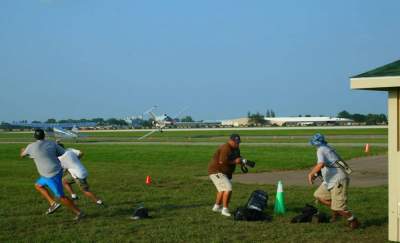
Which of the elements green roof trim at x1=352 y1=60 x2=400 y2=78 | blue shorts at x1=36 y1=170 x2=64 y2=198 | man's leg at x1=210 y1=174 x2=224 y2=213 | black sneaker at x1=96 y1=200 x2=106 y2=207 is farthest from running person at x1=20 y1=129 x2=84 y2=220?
green roof trim at x1=352 y1=60 x2=400 y2=78

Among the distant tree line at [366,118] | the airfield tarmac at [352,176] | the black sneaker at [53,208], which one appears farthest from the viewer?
the distant tree line at [366,118]

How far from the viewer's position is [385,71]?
31.0 feet

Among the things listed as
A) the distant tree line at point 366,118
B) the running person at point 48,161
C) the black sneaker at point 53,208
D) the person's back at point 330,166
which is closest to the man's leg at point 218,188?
the person's back at point 330,166

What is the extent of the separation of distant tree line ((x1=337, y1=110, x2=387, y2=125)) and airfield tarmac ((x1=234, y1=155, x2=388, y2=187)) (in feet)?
402

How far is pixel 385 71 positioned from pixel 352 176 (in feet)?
41.6

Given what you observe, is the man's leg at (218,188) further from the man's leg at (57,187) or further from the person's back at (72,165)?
the person's back at (72,165)

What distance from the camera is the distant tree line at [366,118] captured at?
151163 millimetres

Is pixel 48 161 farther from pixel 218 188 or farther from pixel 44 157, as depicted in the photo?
pixel 218 188

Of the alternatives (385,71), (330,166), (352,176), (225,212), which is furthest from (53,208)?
(352,176)

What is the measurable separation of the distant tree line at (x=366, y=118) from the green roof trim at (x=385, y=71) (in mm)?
138131

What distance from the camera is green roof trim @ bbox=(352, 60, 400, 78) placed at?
9.19 m

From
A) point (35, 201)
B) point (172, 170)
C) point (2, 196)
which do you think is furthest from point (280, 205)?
point (172, 170)

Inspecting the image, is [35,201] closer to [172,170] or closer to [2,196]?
[2,196]

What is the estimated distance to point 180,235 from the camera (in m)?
9.85
